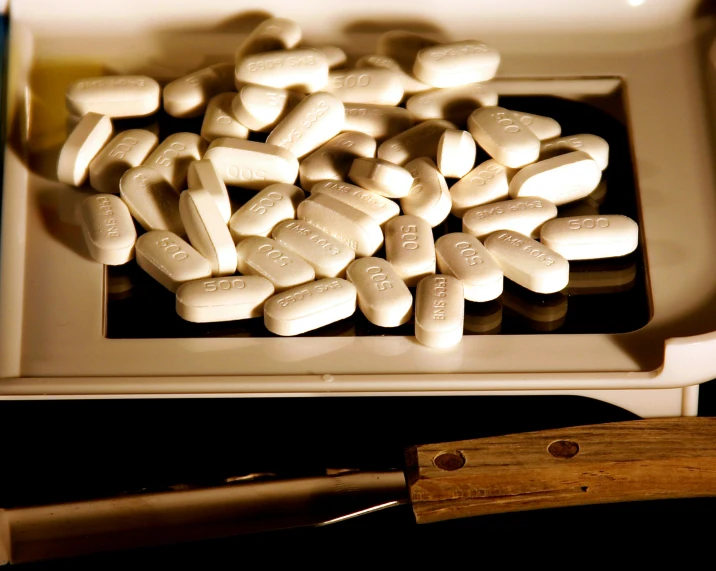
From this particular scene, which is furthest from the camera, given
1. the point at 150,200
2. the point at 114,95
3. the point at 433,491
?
the point at 114,95

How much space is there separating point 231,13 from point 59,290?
48 cm

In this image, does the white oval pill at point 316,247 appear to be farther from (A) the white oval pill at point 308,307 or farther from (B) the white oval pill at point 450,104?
(B) the white oval pill at point 450,104

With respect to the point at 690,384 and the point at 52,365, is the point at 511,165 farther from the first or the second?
the point at 52,365

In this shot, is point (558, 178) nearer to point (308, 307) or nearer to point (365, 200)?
point (365, 200)

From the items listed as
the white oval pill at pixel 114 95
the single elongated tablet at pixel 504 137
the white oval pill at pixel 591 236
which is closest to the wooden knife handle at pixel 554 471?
the white oval pill at pixel 591 236

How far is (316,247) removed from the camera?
107cm

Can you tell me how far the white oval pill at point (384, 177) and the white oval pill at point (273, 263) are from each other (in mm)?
115

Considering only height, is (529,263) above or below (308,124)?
below

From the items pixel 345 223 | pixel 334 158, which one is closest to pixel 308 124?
pixel 334 158

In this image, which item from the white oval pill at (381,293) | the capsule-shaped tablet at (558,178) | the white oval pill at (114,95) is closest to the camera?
the white oval pill at (381,293)

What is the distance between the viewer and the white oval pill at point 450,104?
1.24 metres

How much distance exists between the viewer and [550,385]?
98 cm

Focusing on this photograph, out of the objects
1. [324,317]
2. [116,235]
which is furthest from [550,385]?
[116,235]

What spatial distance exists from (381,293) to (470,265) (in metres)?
0.10
